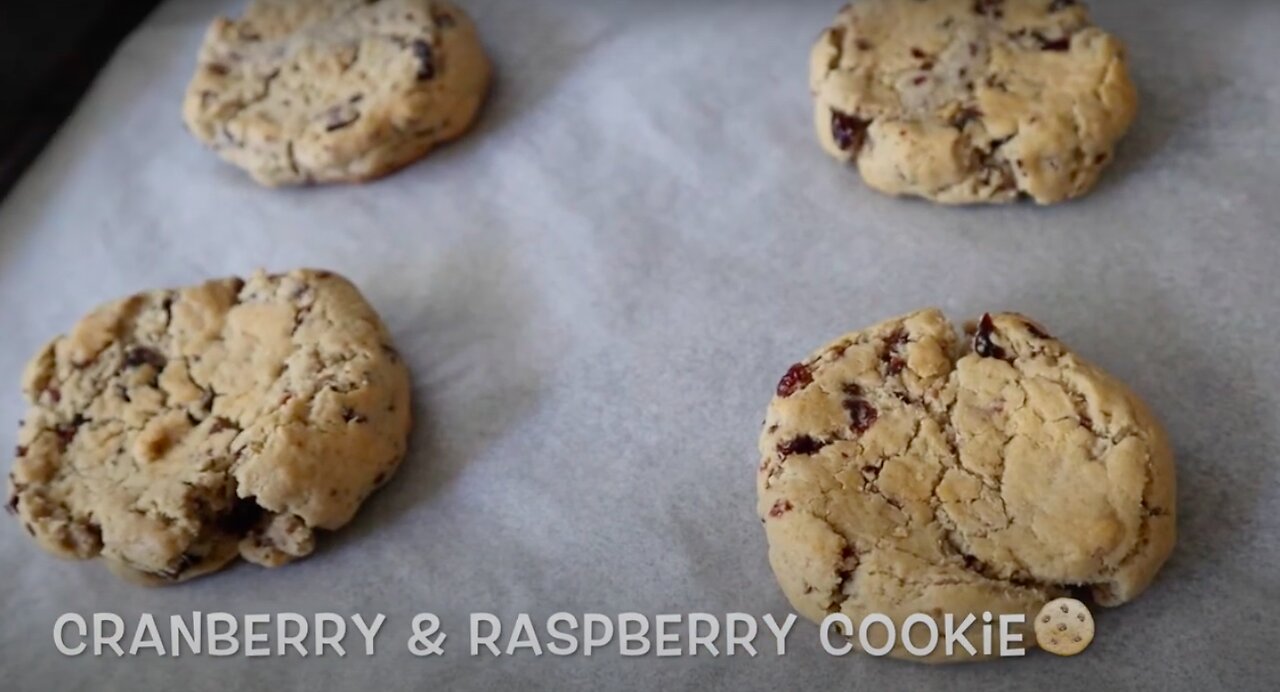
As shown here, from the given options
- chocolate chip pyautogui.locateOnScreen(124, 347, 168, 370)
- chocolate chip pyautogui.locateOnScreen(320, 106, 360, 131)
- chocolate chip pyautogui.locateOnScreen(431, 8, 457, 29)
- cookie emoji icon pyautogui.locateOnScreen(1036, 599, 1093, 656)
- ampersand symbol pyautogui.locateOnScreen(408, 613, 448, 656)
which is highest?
chocolate chip pyautogui.locateOnScreen(431, 8, 457, 29)

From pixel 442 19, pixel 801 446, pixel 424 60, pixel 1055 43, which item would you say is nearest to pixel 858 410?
pixel 801 446

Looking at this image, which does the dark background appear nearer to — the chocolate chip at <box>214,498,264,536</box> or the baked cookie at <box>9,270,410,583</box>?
the baked cookie at <box>9,270,410,583</box>

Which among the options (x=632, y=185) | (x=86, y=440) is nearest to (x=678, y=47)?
(x=632, y=185)

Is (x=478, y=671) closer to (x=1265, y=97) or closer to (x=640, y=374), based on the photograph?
(x=640, y=374)

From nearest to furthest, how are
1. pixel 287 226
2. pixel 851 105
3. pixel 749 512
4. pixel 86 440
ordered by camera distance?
pixel 749 512, pixel 86 440, pixel 851 105, pixel 287 226

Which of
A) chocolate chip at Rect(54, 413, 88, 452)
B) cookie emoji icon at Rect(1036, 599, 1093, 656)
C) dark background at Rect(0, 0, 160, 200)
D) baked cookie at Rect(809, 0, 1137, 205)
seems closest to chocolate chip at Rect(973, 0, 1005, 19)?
baked cookie at Rect(809, 0, 1137, 205)

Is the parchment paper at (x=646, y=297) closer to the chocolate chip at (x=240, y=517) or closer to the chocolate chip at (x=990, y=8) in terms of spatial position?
the chocolate chip at (x=240, y=517)
